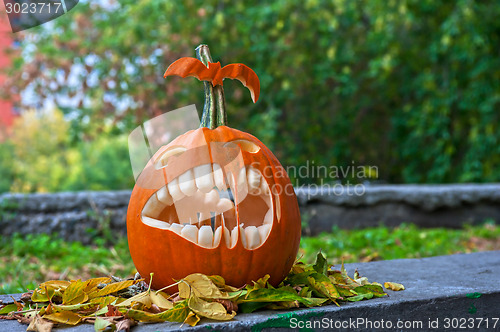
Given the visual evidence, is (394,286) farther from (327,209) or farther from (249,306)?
(327,209)

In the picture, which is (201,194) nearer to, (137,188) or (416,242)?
(137,188)

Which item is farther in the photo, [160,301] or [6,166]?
[6,166]

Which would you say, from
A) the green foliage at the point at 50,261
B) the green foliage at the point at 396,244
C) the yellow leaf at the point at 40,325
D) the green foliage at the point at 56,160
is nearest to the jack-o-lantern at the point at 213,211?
the yellow leaf at the point at 40,325

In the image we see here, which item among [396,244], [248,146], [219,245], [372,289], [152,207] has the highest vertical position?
[248,146]

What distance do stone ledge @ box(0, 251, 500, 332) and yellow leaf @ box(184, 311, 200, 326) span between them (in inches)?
0.8

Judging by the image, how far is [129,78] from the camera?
7184 mm

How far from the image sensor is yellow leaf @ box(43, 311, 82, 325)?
1311 millimetres

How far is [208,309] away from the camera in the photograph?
1.31m

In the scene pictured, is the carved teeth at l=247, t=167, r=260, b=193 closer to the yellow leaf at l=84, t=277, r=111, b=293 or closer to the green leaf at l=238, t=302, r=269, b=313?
the green leaf at l=238, t=302, r=269, b=313

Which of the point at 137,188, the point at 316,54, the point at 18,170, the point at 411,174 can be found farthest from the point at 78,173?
the point at 137,188

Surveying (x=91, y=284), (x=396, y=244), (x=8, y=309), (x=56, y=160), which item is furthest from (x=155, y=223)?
(x=56, y=160)

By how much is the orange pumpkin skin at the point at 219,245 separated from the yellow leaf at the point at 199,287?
0.24 feet

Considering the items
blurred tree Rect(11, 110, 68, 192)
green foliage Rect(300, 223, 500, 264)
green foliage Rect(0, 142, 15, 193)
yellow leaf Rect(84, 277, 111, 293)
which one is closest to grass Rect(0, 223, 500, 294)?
green foliage Rect(300, 223, 500, 264)

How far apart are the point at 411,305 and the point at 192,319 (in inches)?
26.1
